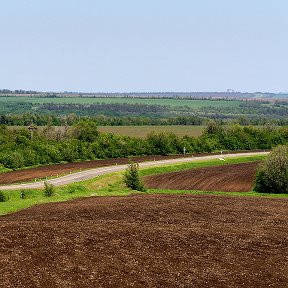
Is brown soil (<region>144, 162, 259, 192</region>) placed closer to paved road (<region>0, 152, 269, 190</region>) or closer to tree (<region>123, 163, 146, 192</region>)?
paved road (<region>0, 152, 269, 190</region>)

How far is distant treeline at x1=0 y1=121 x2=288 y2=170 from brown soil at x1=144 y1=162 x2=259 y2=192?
23.4 meters

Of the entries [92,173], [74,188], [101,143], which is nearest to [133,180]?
[74,188]

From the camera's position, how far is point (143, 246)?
119 ft

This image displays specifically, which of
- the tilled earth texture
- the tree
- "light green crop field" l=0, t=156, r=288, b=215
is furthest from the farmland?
the tree

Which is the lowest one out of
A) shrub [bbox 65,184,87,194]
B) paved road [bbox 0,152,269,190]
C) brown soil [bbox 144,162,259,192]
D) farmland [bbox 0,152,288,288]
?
brown soil [bbox 144,162,259,192]

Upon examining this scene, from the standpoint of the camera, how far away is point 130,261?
3300 centimetres

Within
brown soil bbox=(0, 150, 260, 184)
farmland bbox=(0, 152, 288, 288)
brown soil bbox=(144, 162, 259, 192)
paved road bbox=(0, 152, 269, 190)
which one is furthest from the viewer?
brown soil bbox=(0, 150, 260, 184)

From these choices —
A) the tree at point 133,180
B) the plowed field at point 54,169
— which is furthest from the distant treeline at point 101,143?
the tree at point 133,180

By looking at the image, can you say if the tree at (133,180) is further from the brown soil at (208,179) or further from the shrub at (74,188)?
the brown soil at (208,179)

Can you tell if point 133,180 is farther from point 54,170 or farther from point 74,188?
point 54,170

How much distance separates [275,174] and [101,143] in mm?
51737

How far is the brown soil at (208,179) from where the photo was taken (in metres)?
79.6

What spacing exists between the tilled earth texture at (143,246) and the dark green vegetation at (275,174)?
19.9 meters

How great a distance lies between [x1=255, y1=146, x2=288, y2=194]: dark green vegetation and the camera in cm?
7175
